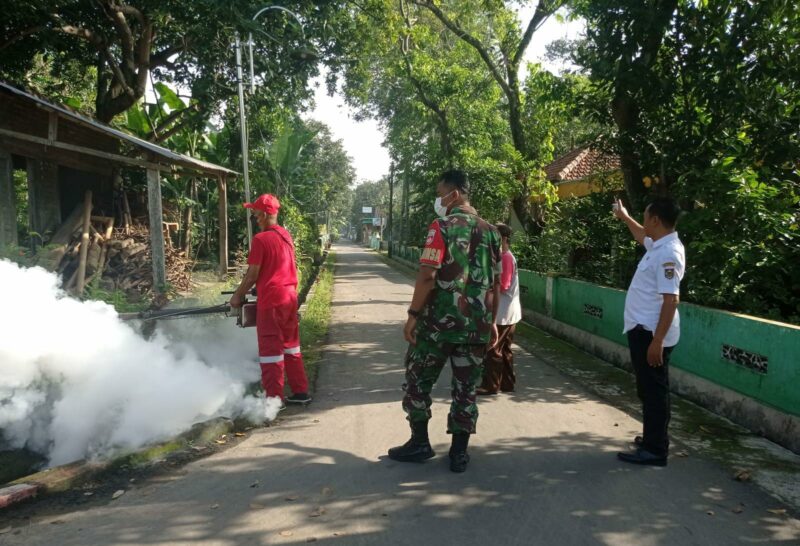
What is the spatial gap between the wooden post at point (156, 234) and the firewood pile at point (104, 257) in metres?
0.40

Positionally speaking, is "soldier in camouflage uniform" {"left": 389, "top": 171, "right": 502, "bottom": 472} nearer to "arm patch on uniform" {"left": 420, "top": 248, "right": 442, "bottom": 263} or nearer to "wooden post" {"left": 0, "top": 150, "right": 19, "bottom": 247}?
"arm patch on uniform" {"left": 420, "top": 248, "right": 442, "bottom": 263}

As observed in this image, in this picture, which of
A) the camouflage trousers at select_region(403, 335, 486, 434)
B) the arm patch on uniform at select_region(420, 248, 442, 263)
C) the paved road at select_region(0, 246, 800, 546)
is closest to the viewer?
the paved road at select_region(0, 246, 800, 546)

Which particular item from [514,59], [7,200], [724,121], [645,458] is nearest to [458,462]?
[645,458]

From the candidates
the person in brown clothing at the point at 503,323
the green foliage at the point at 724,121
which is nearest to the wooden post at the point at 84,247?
the person in brown clothing at the point at 503,323

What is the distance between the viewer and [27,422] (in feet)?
14.9

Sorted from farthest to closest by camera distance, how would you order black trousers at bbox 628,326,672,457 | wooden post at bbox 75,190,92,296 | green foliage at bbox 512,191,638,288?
wooden post at bbox 75,190,92,296 → green foliage at bbox 512,191,638,288 → black trousers at bbox 628,326,672,457

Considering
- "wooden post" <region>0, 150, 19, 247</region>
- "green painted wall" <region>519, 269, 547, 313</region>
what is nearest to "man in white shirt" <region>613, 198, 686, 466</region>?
"green painted wall" <region>519, 269, 547, 313</region>

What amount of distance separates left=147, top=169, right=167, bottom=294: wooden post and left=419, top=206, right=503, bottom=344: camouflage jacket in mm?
7777

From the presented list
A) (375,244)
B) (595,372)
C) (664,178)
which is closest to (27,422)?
(595,372)

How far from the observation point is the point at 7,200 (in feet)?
34.3

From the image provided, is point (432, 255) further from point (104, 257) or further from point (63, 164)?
point (63, 164)

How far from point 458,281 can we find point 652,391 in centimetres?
158

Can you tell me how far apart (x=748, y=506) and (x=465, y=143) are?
17119 mm

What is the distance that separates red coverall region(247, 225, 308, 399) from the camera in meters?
4.96
